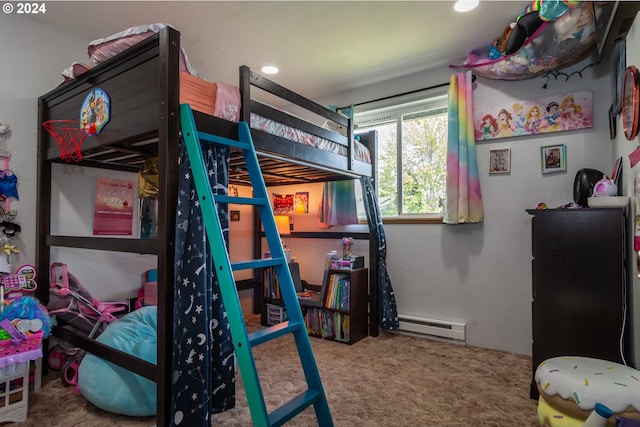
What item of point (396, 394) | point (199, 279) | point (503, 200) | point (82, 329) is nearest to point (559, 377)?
point (396, 394)

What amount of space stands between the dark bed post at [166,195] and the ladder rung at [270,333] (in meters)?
0.43

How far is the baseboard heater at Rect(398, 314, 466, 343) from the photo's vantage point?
303 cm

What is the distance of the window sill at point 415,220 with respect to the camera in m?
3.19

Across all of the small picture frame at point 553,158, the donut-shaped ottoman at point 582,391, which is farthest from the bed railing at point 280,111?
the donut-shaped ottoman at point 582,391

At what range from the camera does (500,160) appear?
288 cm

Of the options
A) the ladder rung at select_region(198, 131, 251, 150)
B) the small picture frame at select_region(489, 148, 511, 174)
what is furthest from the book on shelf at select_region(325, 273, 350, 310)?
the ladder rung at select_region(198, 131, 251, 150)

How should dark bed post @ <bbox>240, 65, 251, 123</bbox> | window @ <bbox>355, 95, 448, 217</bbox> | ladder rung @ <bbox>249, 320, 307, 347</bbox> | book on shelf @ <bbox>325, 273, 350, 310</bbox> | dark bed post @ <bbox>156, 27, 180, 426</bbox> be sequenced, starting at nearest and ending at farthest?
ladder rung @ <bbox>249, 320, 307, 347</bbox>
dark bed post @ <bbox>156, 27, 180, 426</bbox>
dark bed post @ <bbox>240, 65, 251, 123</bbox>
book on shelf @ <bbox>325, 273, 350, 310</bbox>
window @ <bbox>355, 95, 448, 217</bbox>

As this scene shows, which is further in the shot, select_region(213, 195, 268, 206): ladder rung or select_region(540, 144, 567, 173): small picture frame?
select_region(540, 144, 567, 173): small picture frame

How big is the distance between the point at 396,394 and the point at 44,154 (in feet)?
9.18

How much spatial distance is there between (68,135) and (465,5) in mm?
2660

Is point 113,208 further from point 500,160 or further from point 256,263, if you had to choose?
point 500,160

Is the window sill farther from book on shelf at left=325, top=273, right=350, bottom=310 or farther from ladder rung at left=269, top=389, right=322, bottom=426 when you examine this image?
ladder rung at left=269, top=389, right=322, bottom=426

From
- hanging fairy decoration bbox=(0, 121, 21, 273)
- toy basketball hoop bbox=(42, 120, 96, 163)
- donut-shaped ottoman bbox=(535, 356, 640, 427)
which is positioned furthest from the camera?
hanging fairy decoration bbox=(0, 121, 21, 273)

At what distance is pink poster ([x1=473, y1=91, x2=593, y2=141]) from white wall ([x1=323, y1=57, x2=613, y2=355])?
0.17 feet
